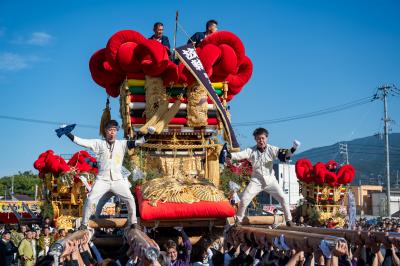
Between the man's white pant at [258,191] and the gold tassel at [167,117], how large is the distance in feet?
8.84

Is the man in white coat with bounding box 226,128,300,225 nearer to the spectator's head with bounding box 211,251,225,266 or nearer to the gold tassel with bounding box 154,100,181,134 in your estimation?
the spectator's head with bounding box 211,251,225,266

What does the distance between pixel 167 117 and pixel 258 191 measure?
3023 mm

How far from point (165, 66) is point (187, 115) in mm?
1137

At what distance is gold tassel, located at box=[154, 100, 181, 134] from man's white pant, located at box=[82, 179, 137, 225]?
9.12 ft

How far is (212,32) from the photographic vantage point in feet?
37.6

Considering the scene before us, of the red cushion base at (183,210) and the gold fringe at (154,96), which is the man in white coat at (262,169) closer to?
the red cushion base at (183,210)

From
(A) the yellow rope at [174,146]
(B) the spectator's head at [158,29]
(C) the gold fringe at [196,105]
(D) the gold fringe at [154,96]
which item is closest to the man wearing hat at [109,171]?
(A) the yellow rope at [174,146]

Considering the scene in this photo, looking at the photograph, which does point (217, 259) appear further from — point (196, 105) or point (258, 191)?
point (196, 105)

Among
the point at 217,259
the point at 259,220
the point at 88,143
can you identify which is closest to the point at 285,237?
the point at 217,259

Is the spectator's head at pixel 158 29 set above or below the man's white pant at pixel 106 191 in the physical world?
above

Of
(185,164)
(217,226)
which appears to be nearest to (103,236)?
(217,226)

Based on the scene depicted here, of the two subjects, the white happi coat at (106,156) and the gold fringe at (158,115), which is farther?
the gold fringe at (158,115)

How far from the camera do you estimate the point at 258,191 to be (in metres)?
8.28

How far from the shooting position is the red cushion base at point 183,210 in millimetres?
7801
